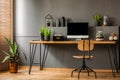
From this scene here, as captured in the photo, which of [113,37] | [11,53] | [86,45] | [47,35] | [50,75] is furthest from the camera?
[47,35]

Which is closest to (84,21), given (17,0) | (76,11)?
(76,11)

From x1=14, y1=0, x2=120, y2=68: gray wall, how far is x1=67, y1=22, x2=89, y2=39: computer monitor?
222mm

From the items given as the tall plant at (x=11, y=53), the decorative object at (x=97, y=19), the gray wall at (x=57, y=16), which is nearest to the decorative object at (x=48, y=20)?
the gray wall at (x=57, y=16)

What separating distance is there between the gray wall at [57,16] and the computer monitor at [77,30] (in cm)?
22

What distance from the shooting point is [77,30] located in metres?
6.86

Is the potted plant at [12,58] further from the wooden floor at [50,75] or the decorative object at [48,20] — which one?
the decorative object at [48,20]

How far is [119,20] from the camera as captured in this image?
22.6 ft

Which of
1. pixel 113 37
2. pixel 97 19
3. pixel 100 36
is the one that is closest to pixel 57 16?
pixel 97 19

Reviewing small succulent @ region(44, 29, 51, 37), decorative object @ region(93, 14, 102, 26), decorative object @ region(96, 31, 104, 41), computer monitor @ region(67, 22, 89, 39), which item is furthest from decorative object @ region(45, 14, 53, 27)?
decorative object @ region(96, 31, 104, 41)

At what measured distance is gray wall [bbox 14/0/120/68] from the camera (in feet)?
22.7

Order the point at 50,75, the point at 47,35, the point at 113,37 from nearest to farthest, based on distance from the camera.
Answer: the point at 50,75 → the point at 113,37 → the point at 47,35

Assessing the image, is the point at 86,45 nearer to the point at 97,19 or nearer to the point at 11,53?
the point at 97,19

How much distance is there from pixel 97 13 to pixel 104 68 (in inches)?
57.7

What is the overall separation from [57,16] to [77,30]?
0.72 m
